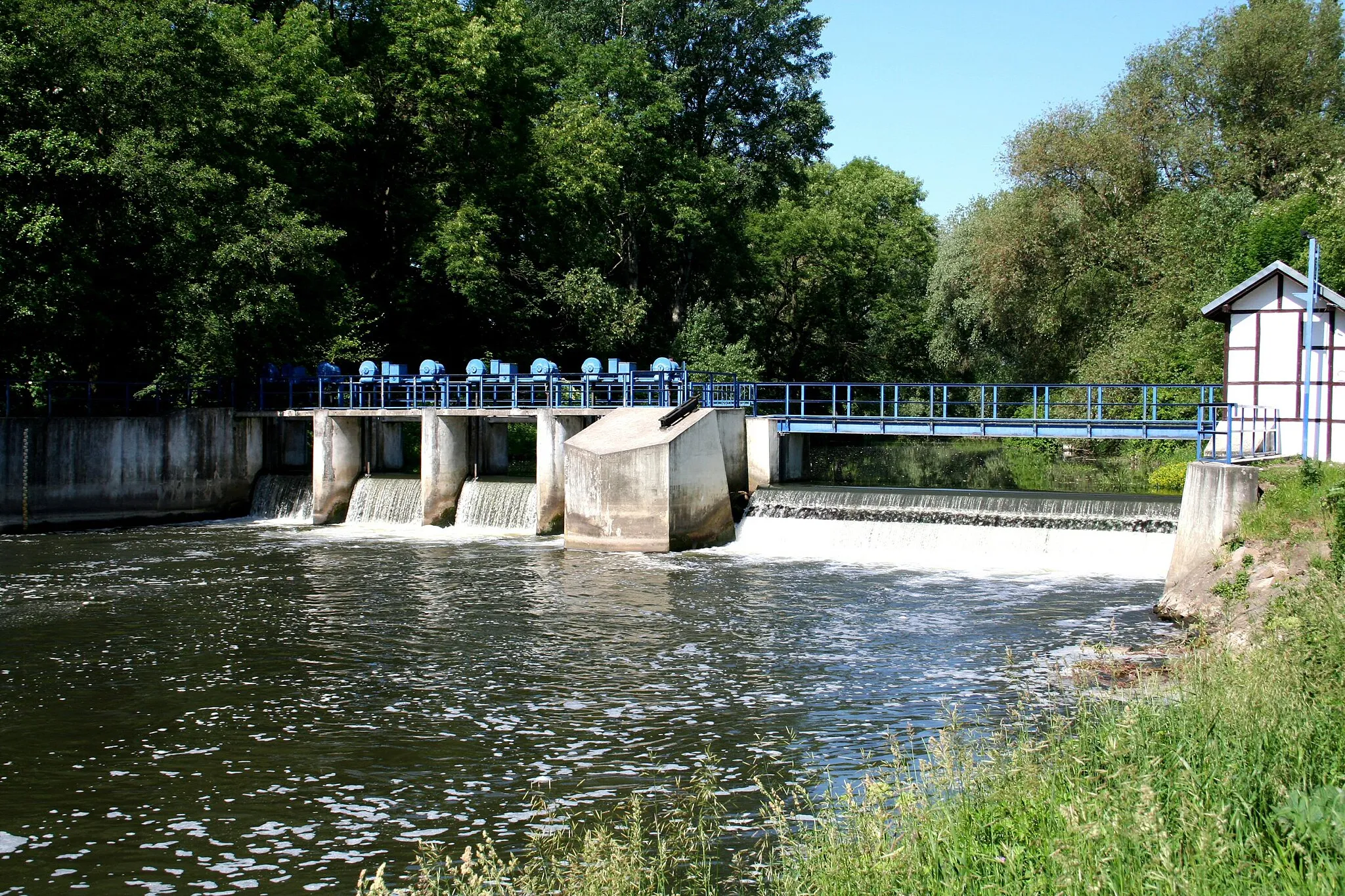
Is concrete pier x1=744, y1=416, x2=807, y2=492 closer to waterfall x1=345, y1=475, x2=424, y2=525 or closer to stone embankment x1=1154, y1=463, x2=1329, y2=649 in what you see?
waterfall x1=345, y1=475, x2=424, y2=525

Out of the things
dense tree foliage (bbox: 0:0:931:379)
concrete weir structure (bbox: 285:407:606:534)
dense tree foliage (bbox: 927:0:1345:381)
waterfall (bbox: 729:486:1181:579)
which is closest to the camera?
waterfall (bbox: 729:486:1181:579)

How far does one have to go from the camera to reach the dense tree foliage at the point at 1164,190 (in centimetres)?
4041

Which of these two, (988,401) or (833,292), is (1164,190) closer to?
(988,401)

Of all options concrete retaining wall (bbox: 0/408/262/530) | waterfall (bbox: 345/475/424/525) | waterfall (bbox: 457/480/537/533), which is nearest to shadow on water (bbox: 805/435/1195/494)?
waterfall (bbox: 457/480/537/533)

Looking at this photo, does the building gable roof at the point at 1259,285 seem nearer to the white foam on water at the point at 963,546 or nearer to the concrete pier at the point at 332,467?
the white foam on water at the point at 963,546

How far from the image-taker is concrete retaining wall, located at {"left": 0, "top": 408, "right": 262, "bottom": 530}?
99.2 ft

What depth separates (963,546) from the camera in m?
24.5

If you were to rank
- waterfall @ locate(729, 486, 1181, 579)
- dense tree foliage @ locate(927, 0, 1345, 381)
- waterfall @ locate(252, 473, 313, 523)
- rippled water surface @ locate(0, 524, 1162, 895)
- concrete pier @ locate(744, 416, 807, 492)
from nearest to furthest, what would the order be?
rippled water surface @ locate(0, 524, 1162, 895)
waterfall @ locate(729, 486, 1181, 579)
concrete pier @ locate(744, 416, 807, 492)
waterfall @ locate(252, 473, 313, 523)
dense tree foliage @ locate(927, 0, 1345, 381)

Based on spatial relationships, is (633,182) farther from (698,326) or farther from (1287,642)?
(1287,642)

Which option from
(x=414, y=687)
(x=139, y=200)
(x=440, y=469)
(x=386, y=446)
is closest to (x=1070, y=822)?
(x=414, y=687)

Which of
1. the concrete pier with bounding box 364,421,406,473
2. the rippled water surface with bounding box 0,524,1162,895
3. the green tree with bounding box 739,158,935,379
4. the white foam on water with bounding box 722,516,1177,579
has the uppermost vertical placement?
the green tree with bounding box 739,158,935,379

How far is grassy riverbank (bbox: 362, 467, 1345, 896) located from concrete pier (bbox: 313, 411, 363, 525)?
24710mm

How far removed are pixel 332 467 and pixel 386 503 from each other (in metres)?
1.95

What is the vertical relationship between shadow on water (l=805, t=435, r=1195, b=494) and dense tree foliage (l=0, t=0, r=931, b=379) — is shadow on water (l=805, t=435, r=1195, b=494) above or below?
below
